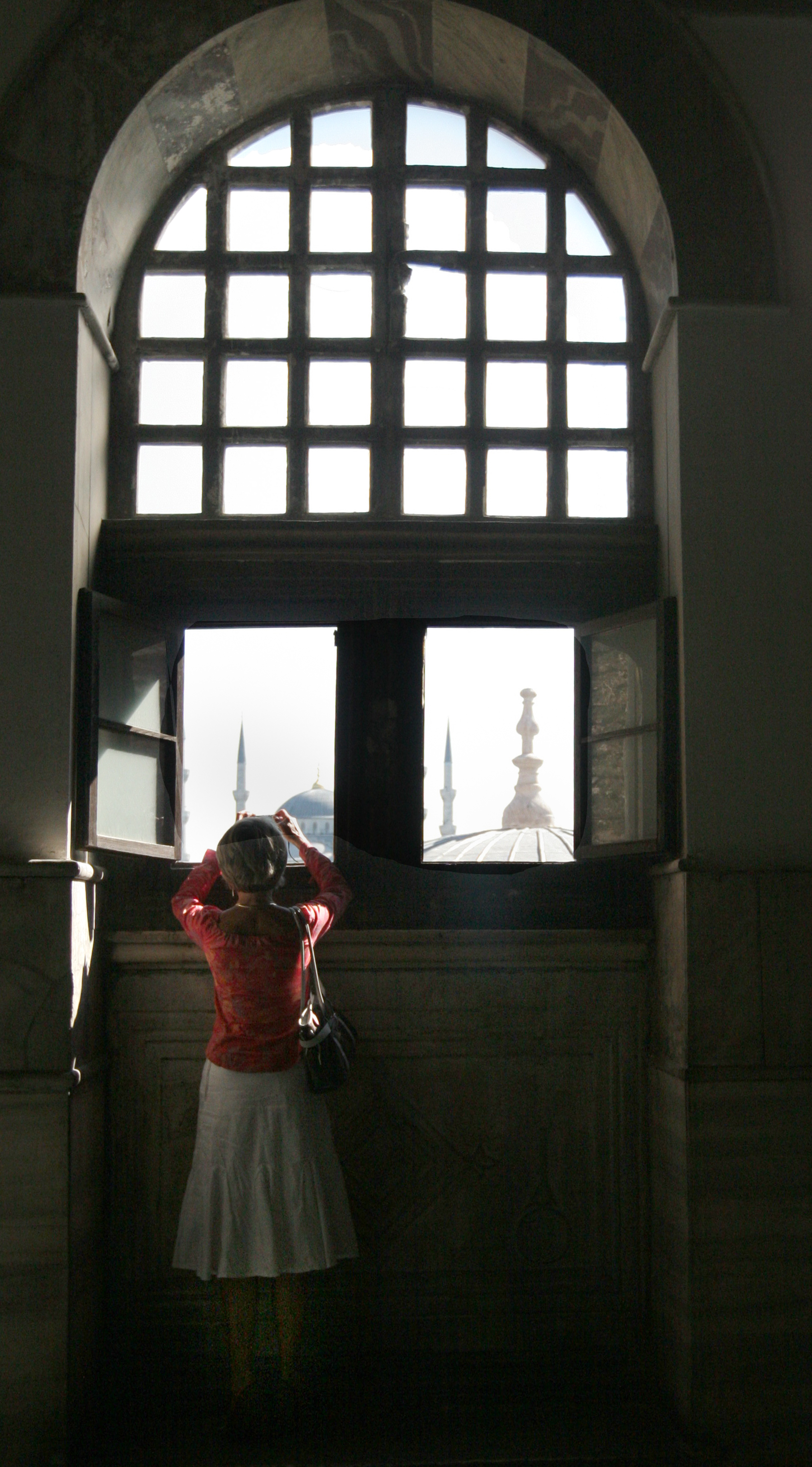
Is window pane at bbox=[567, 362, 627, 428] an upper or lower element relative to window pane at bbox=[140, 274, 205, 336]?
lower

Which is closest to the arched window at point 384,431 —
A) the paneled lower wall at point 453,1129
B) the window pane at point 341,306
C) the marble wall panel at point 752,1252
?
the window pane at point 341,306

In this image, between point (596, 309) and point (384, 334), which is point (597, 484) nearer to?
point (596, 309)

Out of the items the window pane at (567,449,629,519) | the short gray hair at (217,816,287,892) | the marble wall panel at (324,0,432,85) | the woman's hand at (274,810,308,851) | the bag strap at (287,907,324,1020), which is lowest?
the bag strap at (287,907,324,1020)

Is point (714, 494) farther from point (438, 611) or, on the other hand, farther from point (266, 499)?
point (266, 499)

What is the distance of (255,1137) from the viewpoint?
3990 millimetres

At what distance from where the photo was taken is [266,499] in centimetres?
484

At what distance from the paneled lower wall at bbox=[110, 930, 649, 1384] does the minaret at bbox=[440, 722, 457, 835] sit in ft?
1.32

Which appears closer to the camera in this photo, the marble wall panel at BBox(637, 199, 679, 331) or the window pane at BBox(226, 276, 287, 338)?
the marble wall panel at BBox(637, 199, 679, 331)

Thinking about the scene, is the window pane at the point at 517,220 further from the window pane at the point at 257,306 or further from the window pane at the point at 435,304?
the window pane at the point at 257,306

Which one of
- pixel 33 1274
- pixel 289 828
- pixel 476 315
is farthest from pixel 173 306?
pixel 33 1274

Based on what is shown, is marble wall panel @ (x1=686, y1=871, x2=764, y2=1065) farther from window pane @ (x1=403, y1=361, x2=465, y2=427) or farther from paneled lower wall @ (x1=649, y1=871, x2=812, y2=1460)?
window pane @ (x1=403, y1=361, x2=465, y2=427)

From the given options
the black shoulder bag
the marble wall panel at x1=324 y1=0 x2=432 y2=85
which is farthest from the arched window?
the black shoulder bag

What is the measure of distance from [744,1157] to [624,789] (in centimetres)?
129

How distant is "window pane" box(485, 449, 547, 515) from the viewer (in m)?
4.86
